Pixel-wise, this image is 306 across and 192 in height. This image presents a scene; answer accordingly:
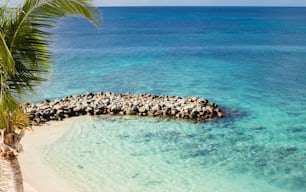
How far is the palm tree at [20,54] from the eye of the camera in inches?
241

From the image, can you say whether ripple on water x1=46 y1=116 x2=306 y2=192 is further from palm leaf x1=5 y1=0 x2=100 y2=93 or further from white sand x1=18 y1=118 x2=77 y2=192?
palm leaf x1=5 y1=0 x2=100 y2=93

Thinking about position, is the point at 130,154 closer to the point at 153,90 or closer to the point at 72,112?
the point at 72,112

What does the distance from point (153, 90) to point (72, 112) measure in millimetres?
7616

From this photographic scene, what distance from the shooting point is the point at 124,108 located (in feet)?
64.5

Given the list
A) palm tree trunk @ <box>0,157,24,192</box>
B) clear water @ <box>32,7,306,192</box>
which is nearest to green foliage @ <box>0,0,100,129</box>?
palm tree trunk @ <box>0,157,24,192</box>

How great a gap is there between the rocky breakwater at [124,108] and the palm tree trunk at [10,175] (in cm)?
1161

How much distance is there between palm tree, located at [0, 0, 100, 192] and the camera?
20.1ft

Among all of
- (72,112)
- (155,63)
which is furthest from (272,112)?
(155,63)

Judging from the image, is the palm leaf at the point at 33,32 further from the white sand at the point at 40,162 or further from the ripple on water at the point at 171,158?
the ripple on water at the point at 171,158

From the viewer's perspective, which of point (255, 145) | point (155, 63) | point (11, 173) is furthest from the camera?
point (155, 63)

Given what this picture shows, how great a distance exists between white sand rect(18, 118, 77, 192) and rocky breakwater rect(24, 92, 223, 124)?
0.83 m

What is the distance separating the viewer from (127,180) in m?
12.6

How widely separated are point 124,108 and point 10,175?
1316 cm

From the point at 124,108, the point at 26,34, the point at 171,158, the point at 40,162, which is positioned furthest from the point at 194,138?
the point at 26,34
